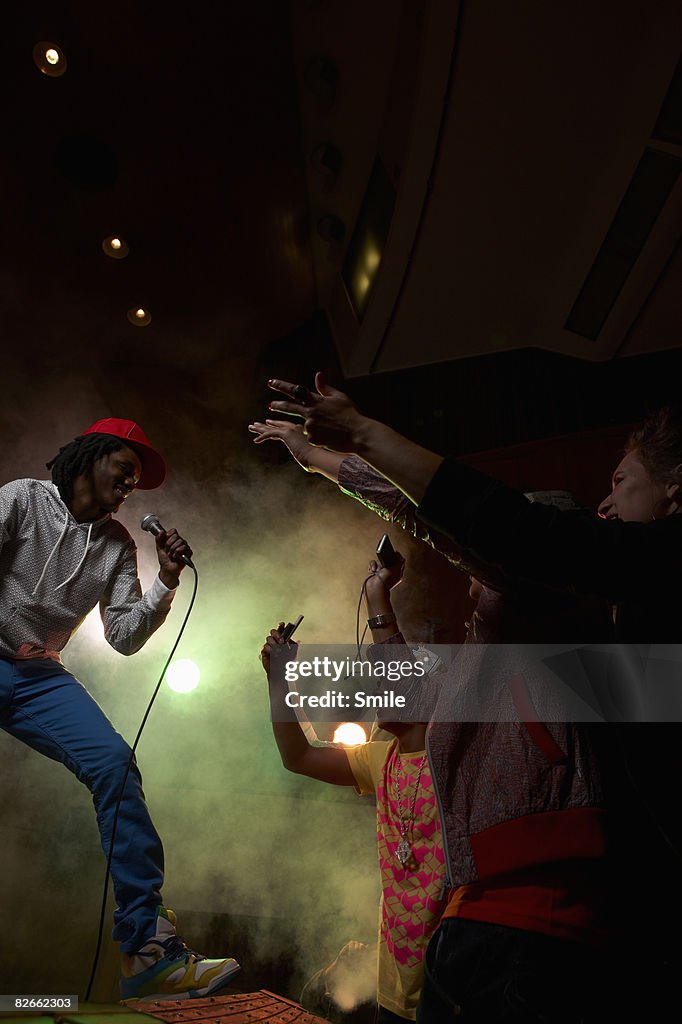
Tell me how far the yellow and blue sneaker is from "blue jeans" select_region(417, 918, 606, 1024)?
1.04 m

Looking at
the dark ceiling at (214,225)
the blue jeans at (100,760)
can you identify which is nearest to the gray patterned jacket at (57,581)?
the blue jeans at (100,760)

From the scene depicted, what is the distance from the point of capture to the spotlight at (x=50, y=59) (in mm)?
2787

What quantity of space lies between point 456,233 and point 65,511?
9.38 ft

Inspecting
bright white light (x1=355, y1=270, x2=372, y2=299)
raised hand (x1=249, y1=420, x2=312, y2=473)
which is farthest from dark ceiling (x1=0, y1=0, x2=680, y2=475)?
raised hand (x1=249, y1=420, x2=312, y2=473)

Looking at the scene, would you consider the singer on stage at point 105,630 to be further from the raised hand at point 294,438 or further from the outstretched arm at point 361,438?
the outstretched arm at point 361,438

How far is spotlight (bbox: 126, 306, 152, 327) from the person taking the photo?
4.00 m

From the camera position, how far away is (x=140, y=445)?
2578 millimetres

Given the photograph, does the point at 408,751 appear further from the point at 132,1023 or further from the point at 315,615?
the point at 315,615

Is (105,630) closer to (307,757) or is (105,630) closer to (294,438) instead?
(307,757)

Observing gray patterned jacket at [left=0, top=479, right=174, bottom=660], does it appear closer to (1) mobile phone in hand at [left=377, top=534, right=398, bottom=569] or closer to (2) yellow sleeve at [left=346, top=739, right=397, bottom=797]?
(1) mobile phone in hand at [left=377, top=534, right=398, bottom=569]

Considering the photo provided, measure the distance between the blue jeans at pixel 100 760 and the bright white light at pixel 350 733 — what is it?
5.25 ft

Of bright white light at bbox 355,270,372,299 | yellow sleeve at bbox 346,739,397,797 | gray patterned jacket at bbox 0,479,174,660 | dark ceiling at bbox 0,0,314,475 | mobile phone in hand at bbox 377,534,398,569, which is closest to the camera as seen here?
gray patterned jacket at bbox 0,479,174,660

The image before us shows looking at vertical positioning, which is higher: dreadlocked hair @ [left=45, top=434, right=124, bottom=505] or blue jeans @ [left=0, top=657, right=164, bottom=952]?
dreadlocked hair @ [left=45, top=434, right=124, bottom=505]

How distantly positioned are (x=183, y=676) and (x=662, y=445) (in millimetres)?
2996
